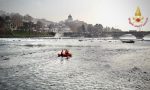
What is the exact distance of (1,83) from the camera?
3394 centimetres

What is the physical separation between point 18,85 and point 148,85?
17311 mm

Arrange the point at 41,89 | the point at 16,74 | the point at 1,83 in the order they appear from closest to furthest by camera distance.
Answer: the point at 41,89 → the point at 1,83 → the point at 16,74

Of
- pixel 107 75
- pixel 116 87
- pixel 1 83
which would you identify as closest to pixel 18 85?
pixel 1 83

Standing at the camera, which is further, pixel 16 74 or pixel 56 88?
pixel 16 74

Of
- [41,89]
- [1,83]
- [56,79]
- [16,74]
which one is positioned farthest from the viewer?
[16,74]

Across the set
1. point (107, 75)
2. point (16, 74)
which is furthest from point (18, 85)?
point (107, 75)

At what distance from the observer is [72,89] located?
32.0 meters

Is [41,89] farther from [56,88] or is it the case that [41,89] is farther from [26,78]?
[26,78]

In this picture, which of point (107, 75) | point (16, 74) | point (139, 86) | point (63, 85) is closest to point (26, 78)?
point (16, 74)

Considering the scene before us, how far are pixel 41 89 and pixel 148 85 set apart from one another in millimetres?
14484

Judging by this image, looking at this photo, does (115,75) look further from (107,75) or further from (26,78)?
(26,78)

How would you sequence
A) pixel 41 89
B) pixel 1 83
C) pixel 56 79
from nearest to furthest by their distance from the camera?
pixel 41 89
pixel 1 83
pixel 56 79

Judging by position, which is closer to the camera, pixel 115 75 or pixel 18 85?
pixel 18 85

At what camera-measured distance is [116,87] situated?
1307 inches
